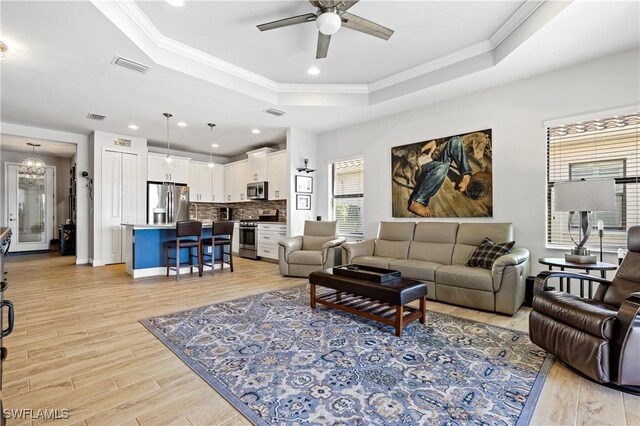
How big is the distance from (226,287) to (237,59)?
312 centimetres

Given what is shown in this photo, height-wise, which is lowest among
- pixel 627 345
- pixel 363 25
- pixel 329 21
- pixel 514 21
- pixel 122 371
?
pixel 122 371

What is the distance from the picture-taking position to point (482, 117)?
13.9 ft

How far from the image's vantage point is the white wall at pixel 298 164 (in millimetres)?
6008

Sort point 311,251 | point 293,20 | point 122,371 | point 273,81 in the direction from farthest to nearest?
point 311,251 < point 273,81 < point 293,20 < point 122,371

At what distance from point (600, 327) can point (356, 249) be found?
3.00 metres

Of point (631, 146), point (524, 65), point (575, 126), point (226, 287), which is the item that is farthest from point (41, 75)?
point (631, 146)

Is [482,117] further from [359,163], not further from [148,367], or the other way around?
[148,367]

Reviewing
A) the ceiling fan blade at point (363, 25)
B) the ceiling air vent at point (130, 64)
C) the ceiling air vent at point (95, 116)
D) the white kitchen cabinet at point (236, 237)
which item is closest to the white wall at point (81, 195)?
the ceiling air vent at point (95, 116)

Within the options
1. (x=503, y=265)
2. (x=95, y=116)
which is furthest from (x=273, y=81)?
(x=503, y=265)

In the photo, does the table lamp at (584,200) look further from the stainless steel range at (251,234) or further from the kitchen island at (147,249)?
the stainless steel range at (251,234)

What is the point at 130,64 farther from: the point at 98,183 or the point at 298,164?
the point at 98,183

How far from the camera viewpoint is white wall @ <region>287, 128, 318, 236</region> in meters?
6.01

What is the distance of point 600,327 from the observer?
190 centimetres

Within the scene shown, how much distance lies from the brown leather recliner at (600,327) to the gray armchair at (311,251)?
293cm
